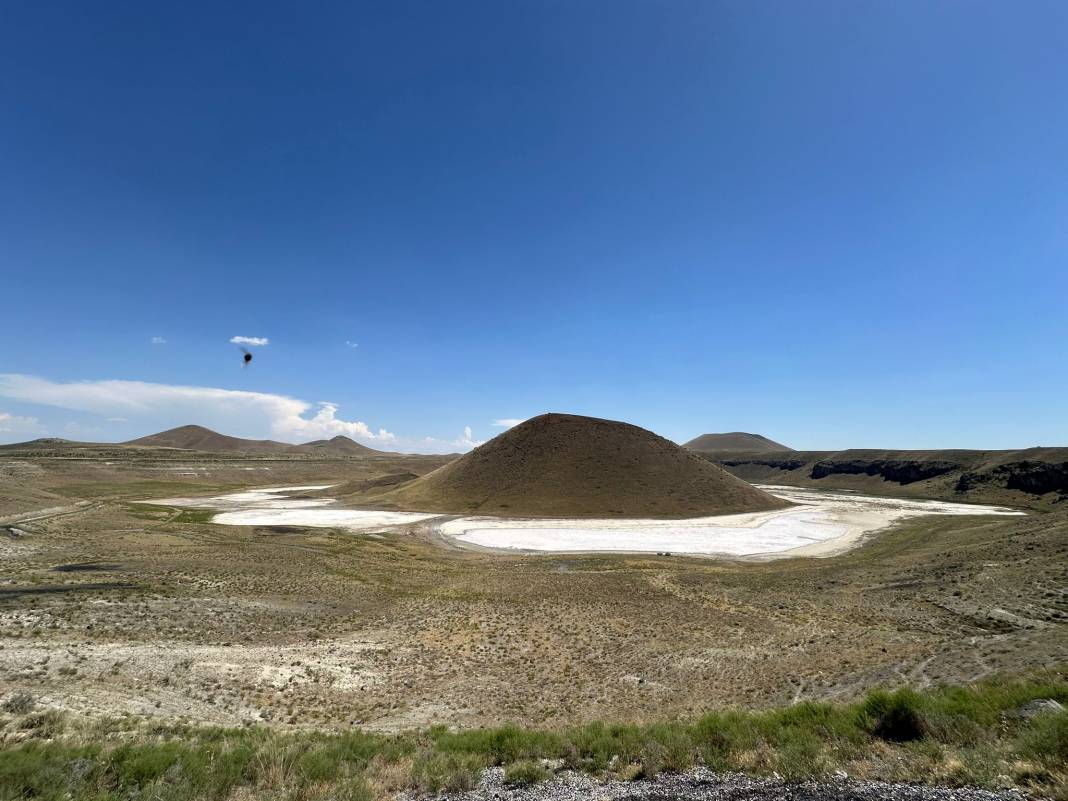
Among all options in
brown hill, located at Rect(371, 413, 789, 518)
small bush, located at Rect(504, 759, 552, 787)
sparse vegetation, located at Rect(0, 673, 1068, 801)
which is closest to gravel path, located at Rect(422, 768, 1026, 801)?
small bush, located at Rect(504, 759, 552, 787)

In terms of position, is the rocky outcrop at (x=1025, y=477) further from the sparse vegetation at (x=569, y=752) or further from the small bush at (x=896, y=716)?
the sparse vegetation at (x=569, y=752)

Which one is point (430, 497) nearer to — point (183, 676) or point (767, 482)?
point (183, 676)

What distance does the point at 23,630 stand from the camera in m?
17.1

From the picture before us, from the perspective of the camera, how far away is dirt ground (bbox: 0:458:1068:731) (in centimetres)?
1378

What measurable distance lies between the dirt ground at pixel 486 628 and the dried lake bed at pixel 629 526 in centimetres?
693

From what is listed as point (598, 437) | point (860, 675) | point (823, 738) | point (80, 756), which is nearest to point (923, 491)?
point (598, 437)

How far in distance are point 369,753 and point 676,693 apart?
9370 millimetres

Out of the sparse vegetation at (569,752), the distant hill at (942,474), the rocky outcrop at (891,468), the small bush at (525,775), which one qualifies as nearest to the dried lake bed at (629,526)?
the distant hill at (942,474)

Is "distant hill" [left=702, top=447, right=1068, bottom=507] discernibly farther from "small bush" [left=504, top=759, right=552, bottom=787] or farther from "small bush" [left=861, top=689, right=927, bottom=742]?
"small bush" [left=504, top=759, right=552, bottom=787]

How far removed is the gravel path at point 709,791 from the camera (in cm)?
639

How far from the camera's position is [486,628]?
21062 mm

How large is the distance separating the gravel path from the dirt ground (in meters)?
4.73

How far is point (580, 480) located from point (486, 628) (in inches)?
2336

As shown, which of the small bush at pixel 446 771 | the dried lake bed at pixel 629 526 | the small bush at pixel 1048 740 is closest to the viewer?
the small bush at pixel 1048 740
